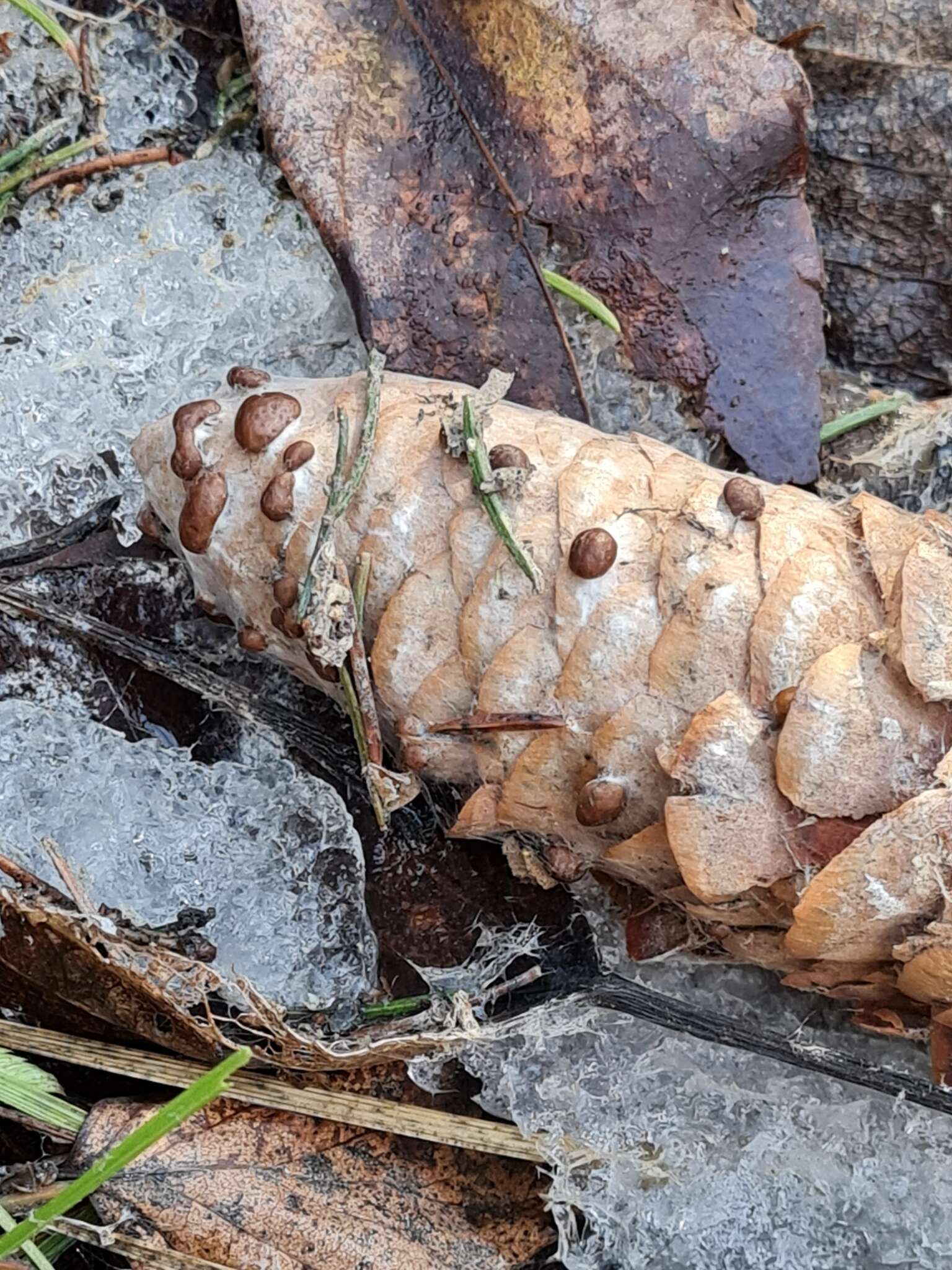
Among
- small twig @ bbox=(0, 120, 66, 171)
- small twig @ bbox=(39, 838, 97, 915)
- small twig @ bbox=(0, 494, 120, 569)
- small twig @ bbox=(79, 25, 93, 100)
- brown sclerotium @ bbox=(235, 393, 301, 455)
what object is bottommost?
small twig @ bbox=(39, 838, 97, 915)

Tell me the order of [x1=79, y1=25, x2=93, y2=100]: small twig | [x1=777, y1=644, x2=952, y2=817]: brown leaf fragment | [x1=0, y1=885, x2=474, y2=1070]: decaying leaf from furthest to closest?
1. [x1=79, y1=25, x2=93, y2=100]: small twig
2. [x1=0, y1=885, x2=474, y2=1070]: decaying leaf
3. [x1=777, y1=644, x2=952, y2=817]: brown leaf fragment

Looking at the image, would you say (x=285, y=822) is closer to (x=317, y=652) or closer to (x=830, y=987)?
(x=317, y=652)

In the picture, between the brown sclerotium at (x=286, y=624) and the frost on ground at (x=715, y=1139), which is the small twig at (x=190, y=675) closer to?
the brown sclerotium at (x=286, y=624)

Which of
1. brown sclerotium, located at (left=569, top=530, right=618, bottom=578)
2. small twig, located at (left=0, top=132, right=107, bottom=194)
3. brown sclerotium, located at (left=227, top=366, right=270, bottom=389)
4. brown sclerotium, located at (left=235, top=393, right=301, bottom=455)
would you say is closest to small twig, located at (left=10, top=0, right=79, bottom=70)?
small twig, located at (left=0, top=132, right=107, bottom=194)

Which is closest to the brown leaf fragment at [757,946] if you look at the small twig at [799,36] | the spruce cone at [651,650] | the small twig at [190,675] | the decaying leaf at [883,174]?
the spruce cone at [651,650]

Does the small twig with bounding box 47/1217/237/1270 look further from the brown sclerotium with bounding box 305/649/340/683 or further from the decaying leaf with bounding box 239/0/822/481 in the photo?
Result: the decaying leaf with bounding box 239/0/822/481

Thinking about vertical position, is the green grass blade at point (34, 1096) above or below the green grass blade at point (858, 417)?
below

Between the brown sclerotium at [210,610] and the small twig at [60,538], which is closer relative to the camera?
the brown sclerotium at [210,610]
